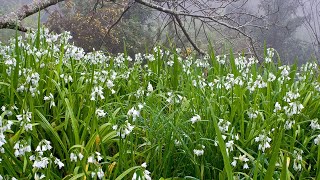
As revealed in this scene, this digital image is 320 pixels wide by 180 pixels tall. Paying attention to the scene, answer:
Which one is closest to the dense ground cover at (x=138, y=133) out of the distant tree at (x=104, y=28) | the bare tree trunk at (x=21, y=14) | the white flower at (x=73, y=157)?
the white flower at (x=73, y=157)

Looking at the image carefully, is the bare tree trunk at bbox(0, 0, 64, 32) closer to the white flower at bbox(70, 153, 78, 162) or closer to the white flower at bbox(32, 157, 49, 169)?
the white flower at bbox(70, 153, 78, 162)

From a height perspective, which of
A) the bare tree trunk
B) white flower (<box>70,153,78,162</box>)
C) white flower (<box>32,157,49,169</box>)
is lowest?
white flower (<box>70,153,78,162</box>)

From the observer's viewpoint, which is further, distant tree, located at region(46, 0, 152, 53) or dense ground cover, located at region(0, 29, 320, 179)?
distant tree, located at region(46, 0, 152, 53)

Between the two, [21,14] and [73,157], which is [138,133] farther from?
[21,14]

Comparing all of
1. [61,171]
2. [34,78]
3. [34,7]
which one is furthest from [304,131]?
[34,7]

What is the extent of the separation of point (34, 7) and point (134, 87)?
10.4 feet

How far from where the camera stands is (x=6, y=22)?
4.76m

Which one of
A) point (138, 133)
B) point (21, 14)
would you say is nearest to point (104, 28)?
point (21, 14)

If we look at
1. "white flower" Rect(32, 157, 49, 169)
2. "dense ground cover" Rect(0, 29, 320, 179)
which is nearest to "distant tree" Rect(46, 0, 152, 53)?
"dense ground cover" Rect(0, 29, 320, 179)

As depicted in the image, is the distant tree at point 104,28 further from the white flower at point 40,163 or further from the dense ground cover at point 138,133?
the white flower at point 40,163

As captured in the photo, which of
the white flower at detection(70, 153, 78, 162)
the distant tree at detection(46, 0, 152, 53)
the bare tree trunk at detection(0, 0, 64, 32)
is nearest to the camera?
the white flower at detection(70, 153, 78, 162)

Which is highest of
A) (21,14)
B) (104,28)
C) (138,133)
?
(21,14)

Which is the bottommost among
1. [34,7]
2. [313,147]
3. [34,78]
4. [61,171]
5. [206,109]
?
[61,171]

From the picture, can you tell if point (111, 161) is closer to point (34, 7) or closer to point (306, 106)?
point (306, 106)
